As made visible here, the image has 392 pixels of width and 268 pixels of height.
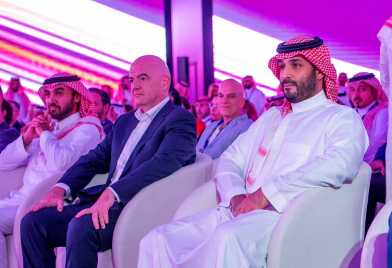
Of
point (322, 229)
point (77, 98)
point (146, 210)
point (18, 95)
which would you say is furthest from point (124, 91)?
point (322, 229)

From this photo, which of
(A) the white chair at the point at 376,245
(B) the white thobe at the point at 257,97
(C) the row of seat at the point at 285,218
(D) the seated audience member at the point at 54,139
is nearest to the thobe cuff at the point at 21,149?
(D) the seated audience member at the point at 54,139

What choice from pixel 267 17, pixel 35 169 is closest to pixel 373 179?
pixel 35 169

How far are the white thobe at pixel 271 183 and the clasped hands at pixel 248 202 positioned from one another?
0.10 ft

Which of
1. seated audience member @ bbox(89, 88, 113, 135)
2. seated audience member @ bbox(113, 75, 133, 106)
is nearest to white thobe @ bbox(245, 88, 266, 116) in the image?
seated audience member @ bbox(113, 75, 133, 106)

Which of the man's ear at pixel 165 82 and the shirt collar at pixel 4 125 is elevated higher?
the man's ear at pixel 165 82

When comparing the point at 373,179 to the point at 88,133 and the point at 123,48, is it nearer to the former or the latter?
the point at 88,133

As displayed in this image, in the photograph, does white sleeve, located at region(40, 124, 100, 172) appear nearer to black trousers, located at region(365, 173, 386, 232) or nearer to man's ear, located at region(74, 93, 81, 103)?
man's ear, located at region(74, 93, 81, 103)

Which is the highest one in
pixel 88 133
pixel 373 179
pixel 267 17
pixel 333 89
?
pixel 267 17

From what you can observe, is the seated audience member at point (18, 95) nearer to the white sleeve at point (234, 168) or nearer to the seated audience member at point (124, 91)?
the seated audience member at point (124, 91)

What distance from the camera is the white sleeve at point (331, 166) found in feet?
9.04

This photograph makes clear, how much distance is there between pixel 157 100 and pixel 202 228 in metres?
0.97

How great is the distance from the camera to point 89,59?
1175cm

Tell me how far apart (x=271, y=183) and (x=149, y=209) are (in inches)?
25.4

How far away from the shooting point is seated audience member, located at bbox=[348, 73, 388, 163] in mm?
5090
